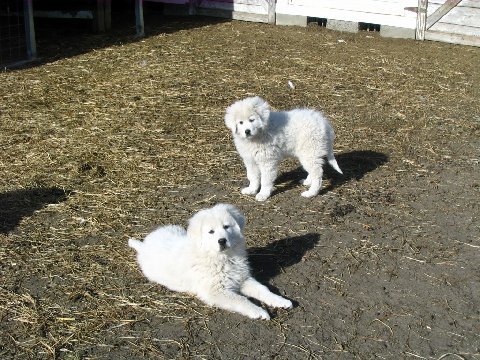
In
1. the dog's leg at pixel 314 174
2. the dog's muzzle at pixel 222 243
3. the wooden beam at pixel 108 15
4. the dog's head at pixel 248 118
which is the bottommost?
the dog's leg at pixel 314 174

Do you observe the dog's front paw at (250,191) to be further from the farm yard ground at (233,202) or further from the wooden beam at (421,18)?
the wooden beam at (421,18)

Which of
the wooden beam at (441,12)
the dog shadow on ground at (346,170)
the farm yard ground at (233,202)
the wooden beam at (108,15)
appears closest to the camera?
the farm yard ground at (233,202)

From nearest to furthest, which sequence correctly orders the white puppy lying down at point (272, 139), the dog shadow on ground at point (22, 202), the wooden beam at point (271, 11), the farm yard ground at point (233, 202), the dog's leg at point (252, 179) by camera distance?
the farm yard ground at point (233, 202)
the dog shadow on ground at point (22, 202)
the white puppy lying down at point (272, 139)
the dog's leg at point (252, 179)
the wooden beam at point (271, 11)

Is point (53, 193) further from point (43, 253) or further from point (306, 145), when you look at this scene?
point (306, 145)

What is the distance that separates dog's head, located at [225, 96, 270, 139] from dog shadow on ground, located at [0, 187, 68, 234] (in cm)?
155

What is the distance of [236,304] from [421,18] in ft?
31.8

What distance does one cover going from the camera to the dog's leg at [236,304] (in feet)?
13.3

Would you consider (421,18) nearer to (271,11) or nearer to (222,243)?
(271,11)

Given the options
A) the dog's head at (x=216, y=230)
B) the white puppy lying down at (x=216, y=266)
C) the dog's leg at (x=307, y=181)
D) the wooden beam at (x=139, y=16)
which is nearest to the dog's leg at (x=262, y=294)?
the white puppy lying down at (x=216, y=266)

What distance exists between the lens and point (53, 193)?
19.5 feet

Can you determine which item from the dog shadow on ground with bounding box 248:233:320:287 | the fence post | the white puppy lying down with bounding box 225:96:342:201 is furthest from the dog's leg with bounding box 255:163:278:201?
the fence post

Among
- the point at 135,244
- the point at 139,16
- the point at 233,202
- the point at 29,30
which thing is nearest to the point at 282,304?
the point at 135,244

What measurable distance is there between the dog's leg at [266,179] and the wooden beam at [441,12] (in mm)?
7826

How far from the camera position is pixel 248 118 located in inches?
216
